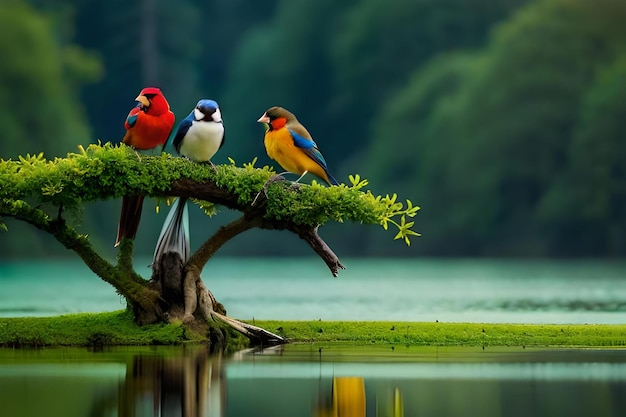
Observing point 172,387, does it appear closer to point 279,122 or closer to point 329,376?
point 329,376

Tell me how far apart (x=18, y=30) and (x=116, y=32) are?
5.20 m

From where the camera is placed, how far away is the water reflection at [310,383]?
9.21 metres

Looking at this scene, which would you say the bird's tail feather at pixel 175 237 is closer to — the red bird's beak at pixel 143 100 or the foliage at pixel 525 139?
the red bird's beak at pixel 143 100

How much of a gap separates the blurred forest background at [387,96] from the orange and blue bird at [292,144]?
93.9ft

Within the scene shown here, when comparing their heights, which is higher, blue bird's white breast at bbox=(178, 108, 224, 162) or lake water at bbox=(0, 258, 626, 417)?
blue bird's white breast at bbox=(178, 108, 224, 162)

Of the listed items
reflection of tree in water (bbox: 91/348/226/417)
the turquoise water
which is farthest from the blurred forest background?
reflection of tree in water (bbox: 91/348/226/417)

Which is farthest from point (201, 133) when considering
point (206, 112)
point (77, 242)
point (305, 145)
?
point (77, 242)

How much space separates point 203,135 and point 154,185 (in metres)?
0.63

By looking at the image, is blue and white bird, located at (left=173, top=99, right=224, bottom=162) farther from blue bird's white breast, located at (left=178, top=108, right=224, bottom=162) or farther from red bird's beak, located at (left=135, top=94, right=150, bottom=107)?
red bird's beak, located at (left=135, top=94, right=150, bottom=107)

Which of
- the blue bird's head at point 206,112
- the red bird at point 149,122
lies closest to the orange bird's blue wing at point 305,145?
the blue bird's head at point 206,112

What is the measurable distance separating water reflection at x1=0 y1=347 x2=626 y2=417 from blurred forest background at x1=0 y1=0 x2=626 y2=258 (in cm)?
2966

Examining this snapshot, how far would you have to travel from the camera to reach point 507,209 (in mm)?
44625

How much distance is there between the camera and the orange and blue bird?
13578mm

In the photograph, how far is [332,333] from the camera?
14562 millimetres
